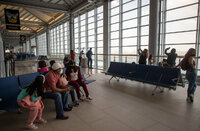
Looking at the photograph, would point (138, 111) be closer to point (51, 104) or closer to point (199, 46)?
point (51, 104)

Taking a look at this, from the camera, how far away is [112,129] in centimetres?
272

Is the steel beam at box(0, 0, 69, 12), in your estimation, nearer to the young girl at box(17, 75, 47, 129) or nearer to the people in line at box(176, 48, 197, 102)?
the young girl at box(17, 75, 47, 129)

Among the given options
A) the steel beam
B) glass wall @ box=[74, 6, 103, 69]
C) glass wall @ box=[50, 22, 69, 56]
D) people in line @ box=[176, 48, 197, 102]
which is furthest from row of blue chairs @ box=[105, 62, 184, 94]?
glass wall @ box=[50, 22, 69, 56]

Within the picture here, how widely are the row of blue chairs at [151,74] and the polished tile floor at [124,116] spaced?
21.9 inches

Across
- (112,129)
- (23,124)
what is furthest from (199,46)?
(23,124)

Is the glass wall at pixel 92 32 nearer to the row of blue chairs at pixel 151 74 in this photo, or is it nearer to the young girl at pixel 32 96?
the row of blue chairs at pixel 151 74

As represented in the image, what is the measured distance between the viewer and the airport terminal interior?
10.0 feet

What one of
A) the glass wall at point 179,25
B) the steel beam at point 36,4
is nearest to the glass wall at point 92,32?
the steel beam at point 36,4

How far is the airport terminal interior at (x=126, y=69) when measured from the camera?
120 inches

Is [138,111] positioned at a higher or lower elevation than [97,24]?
lower

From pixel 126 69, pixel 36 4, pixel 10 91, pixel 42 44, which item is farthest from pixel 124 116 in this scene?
pixel 42 44

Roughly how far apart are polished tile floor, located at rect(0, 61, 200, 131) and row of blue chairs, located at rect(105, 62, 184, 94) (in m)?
0.56

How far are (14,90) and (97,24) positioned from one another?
45.5 ft

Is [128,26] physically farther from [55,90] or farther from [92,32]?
[55,90]
